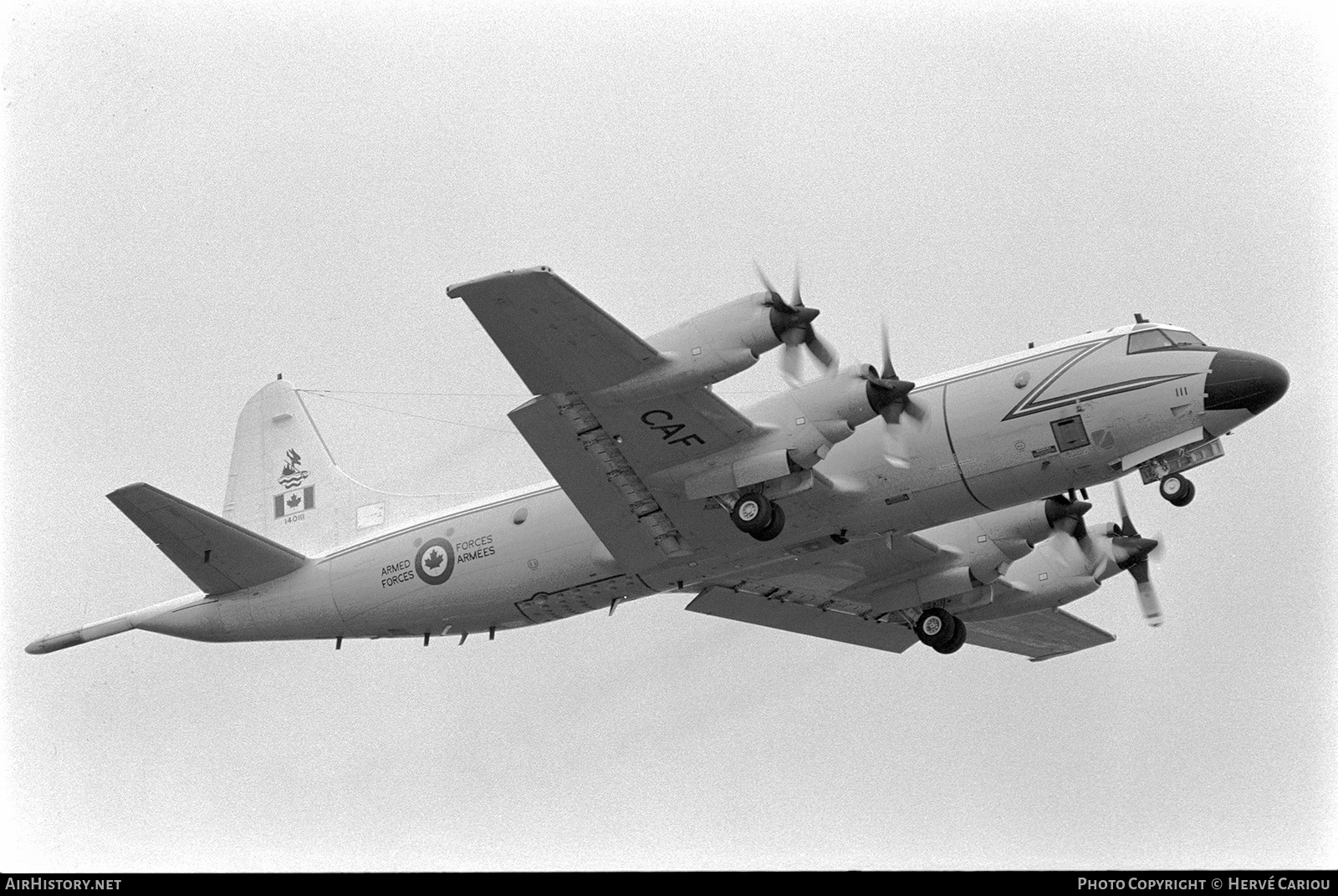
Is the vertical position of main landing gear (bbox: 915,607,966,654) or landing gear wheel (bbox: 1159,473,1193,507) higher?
landing gear wheel (bbox: 1159,473,1193,507)

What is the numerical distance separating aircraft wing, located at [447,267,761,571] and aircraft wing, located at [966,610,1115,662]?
395 inches

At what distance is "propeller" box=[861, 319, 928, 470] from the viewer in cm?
2661

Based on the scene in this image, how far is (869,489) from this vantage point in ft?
91.4

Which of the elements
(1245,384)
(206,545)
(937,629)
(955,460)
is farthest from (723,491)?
(206,545)

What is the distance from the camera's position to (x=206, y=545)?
30.0 m

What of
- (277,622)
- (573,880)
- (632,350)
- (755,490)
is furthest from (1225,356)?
(277,622)

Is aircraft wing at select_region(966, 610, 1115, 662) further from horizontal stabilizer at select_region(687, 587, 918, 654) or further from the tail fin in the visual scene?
the tail fin

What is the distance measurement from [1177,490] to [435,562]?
1316 cm

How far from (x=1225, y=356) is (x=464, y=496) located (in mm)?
14058

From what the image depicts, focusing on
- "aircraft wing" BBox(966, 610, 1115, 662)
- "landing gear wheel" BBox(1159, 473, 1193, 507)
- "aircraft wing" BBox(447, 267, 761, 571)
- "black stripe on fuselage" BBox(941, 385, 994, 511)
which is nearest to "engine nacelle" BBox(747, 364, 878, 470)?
"aircraft wing" BBox(447, 267, 761, 571)

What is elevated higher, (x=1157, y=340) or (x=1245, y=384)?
(x=1157, y=340)

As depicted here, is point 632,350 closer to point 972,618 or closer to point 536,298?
point 536,298

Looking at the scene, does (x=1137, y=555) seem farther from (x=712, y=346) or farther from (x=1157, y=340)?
(x=712, y=346)

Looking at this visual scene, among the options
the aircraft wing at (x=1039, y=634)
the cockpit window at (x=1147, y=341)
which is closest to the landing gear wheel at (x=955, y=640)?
the aircraft wing at (x=1039, y=634)
